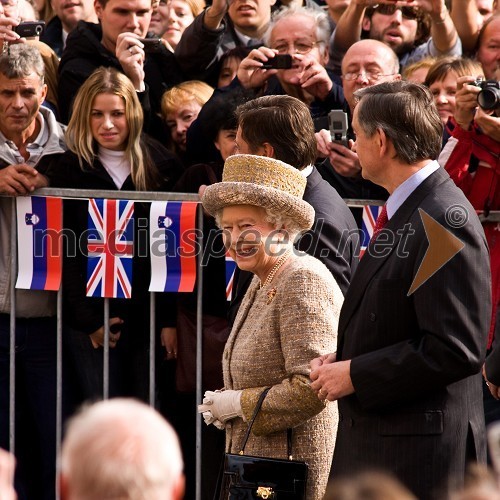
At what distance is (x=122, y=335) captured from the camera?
6.11 meters

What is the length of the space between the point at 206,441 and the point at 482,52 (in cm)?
282

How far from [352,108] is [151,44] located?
1.28 meters

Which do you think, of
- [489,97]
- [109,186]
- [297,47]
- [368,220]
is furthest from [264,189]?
[297,47]

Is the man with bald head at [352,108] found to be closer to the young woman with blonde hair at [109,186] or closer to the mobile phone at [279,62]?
the mobile phone at [279,62]

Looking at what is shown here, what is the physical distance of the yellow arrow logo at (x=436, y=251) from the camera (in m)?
3.92

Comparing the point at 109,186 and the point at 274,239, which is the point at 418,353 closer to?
the point at 274,239

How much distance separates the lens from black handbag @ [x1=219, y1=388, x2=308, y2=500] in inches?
164

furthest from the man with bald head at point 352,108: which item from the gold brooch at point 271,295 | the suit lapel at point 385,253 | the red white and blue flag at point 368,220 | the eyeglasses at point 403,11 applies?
the suit lapel at point 385,253

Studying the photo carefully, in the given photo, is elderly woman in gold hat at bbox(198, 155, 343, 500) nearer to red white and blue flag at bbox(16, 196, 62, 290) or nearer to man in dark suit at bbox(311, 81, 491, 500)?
man in dark suit at bbox(311, 81, 491, 500)

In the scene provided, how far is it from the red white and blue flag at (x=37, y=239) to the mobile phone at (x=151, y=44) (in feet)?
4.40

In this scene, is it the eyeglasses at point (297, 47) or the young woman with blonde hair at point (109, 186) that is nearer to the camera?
the young woman with blonde hair at point (109, 186)

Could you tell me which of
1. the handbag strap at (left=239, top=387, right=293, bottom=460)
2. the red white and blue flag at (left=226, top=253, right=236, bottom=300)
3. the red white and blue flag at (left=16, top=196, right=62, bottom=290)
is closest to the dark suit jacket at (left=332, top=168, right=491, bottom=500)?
the handbag strap at (left=239, top=387, right=293, bottom=460)

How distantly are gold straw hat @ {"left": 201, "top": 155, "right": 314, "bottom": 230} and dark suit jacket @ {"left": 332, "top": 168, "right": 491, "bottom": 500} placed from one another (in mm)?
448

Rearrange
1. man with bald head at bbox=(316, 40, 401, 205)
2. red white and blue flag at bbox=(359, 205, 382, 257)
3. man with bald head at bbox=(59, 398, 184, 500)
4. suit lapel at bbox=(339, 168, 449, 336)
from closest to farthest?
man with bald head at bbox=(59, 398, 184, 500) < suit lapel at bbox=(339, 168, 449, 336) < red white and blue flag at bbox=(359, 205, 382, 257) < man with bald head at bbox=(316, 40, 401, 205)
